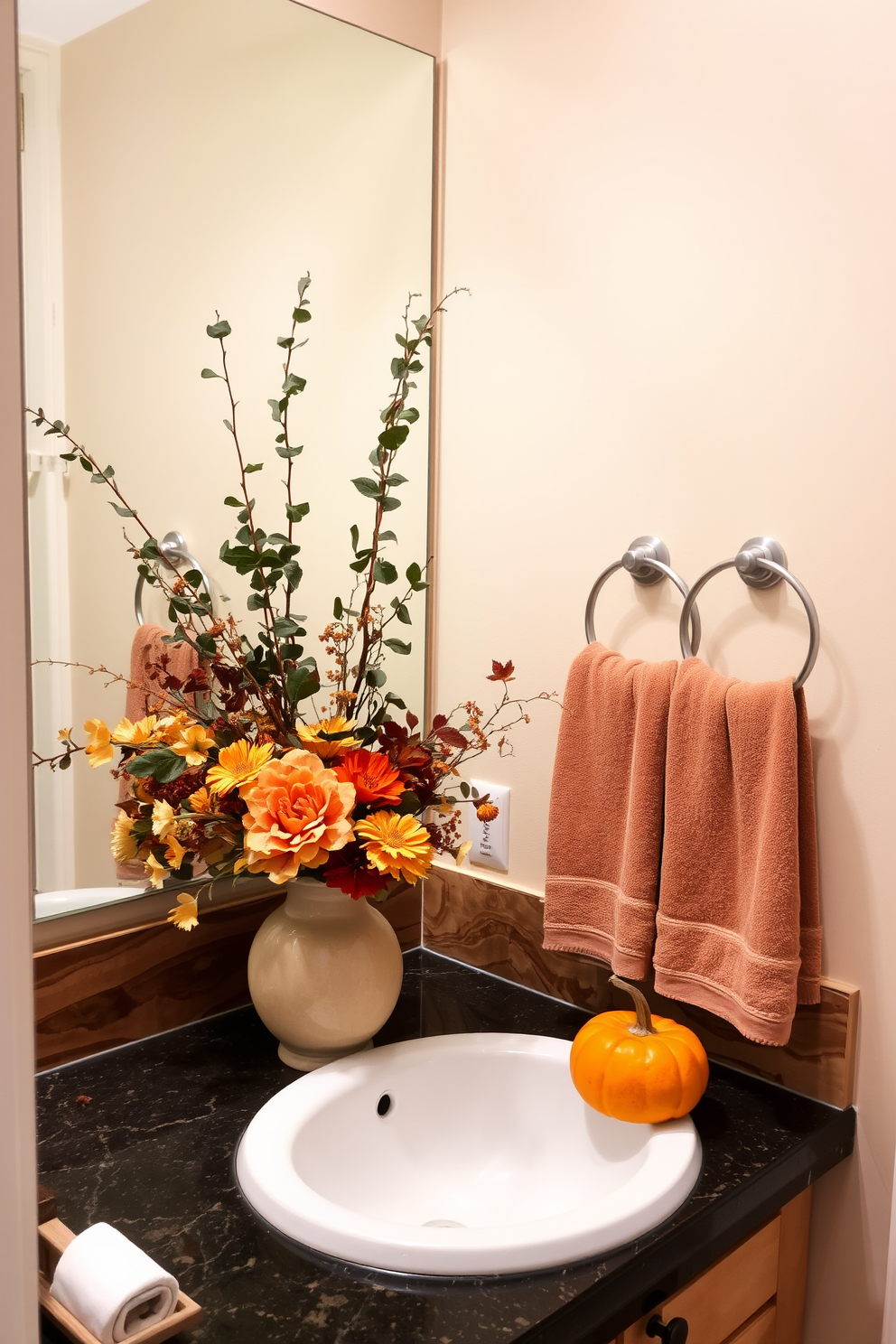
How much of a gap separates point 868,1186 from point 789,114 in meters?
1.13

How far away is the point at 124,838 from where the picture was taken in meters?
1.14

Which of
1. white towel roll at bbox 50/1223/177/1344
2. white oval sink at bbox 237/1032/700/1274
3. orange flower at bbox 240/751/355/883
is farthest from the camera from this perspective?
orange flower at bbox 240/751/355/883

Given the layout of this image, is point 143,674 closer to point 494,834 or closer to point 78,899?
point 78,899

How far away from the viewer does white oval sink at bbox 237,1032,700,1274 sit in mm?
888

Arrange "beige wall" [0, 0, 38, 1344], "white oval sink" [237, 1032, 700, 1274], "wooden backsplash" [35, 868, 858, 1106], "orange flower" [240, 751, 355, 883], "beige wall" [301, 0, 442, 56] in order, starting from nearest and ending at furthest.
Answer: "beige wall" [0, 0, 38, 1344] < "white oval sink" [237, 1032, 700, 1274] < "orange flower" [240, 751, 355, 883] < "wooden backsplash" [35, 868, 858, 1106] < "beige wall" [301, 0, 442, 56]

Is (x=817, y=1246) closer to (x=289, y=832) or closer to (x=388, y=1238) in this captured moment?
(x=388, y=1238)

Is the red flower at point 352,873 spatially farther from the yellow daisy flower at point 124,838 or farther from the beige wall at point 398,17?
the beige wall at point 398,17

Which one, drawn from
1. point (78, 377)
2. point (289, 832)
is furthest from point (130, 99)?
point (289, 832)

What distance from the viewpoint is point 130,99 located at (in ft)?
3.93

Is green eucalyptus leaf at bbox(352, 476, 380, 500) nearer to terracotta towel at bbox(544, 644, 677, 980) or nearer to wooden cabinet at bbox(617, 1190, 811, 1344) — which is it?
terracotta towel at bbox(544, 644, 677, 980)

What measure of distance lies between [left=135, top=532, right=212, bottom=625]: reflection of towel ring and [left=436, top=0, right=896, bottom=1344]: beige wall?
1.29ft

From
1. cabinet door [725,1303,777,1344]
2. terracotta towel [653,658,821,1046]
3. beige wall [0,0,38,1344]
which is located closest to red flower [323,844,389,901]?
terracotta towel [653,658,821,1046]

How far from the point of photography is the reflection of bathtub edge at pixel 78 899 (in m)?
1.18

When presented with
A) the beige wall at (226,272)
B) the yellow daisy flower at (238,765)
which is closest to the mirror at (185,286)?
the beige wall at (226,272)
